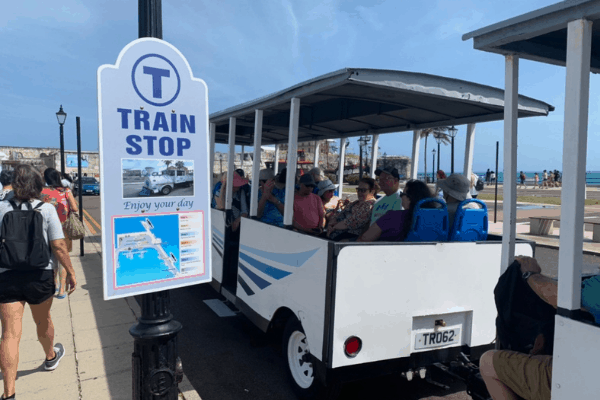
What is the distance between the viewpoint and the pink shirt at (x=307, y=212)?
4.88 m

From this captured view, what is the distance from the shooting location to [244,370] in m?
4.18

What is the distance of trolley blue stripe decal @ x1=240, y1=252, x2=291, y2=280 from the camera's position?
3796 mm

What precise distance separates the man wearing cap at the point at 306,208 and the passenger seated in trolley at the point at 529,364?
2.57 meters

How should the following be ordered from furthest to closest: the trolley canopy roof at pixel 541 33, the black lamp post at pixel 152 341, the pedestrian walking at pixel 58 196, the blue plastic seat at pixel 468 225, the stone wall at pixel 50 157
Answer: the stone wall at pixel 50 157, the pedestrian walking at pixel 58 196, the blue plastic seat at pixel 468 225, the black lamp post at pixel 152 341, the trolley canopy roof at pixel 541 33

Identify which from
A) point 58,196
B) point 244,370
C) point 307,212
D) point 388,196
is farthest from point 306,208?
point 58,196

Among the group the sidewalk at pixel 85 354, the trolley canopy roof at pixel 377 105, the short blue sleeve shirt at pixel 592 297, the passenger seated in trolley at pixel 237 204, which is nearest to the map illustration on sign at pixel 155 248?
the trolley canopy roof at pixel 377 105

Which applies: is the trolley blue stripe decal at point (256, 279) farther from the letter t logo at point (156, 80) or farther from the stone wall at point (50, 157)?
the stone wall at point (50, 157)

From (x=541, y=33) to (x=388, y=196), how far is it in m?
2.63

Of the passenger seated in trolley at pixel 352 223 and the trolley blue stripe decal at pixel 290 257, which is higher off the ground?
the passenger seated in trolley at pixel 352 223

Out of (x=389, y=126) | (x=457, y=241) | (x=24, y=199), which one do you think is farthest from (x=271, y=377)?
(x=389, y=126)

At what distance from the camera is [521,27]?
212 cm

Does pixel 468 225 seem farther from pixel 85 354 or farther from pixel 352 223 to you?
pixel 85 354

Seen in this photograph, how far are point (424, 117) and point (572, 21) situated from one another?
11.4ft

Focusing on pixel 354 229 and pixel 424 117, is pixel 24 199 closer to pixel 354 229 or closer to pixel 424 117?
pixel 354 229
